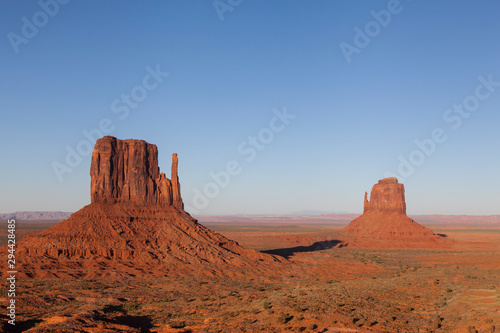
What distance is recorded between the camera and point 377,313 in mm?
22766

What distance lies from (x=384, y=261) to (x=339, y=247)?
2495cm

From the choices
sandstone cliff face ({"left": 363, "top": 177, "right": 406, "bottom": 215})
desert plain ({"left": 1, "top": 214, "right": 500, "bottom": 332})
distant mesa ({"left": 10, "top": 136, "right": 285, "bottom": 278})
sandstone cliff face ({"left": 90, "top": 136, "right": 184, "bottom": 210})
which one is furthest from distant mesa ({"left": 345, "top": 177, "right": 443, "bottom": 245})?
sandstone cliff face ({"left": 90, "top": 136, "right": 184, "bottom": 210})

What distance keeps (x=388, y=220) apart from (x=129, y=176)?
77.2 metres

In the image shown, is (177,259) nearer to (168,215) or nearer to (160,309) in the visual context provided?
(168,215)

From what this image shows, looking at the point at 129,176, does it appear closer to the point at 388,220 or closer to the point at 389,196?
the point at 388,220

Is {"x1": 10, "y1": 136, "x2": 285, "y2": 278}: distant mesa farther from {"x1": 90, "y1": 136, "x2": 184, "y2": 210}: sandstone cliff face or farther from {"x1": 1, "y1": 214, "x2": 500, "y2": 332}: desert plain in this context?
{"x1": 1, "y1": 214, "x2": 500, "y2": 332}: desert plain

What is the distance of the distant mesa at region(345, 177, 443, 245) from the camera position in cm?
9662

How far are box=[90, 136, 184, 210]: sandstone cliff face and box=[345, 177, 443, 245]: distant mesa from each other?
6571 centimetres

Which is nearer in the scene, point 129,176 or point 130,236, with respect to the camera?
point 130,236

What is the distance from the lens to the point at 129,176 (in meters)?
53.7

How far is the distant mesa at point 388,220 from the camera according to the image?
317 feet

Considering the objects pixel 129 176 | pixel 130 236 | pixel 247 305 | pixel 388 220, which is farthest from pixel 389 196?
pixel 247 305

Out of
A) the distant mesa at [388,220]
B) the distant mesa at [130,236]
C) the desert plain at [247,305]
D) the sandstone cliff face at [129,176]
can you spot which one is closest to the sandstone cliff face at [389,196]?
the distant mesa at [388,220]

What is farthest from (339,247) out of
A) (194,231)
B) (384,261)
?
(194,231)
